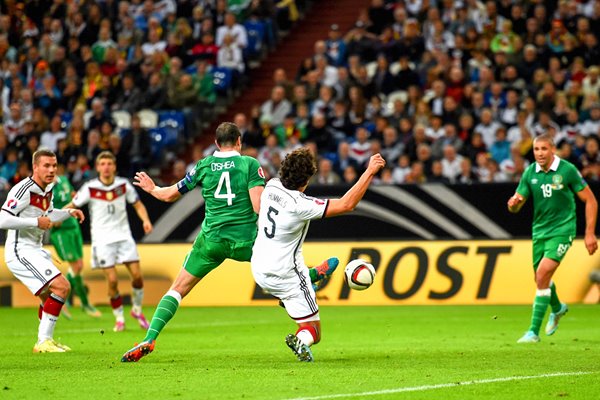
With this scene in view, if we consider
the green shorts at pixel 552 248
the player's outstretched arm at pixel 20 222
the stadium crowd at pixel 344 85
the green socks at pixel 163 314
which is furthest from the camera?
the stadium crowd at pixel 344 85

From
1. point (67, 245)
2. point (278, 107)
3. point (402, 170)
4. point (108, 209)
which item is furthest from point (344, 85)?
point (108, 209)

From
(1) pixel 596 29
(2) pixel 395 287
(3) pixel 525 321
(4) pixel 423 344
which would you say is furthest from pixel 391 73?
(4) pixel 423 344

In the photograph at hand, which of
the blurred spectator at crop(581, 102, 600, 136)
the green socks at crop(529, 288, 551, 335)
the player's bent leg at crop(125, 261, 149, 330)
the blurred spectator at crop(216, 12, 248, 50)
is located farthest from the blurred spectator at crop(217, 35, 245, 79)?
the green socks at crop(529, 288, 551, 335)

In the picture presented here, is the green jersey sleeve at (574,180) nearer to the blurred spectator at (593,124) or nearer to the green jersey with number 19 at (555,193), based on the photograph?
the green jersey with number 19 at (555,193)

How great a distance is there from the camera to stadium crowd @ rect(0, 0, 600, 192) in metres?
22.2

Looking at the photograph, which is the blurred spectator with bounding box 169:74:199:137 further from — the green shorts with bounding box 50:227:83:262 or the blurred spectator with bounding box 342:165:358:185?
the green shorts with bounding box 50:227:83:262

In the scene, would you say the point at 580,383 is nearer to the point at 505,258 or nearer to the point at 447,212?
the point at 505,258

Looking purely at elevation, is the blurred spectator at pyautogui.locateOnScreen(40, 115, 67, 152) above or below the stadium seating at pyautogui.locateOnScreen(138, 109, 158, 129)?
below

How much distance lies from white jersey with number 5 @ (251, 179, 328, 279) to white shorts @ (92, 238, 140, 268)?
18.6 ft

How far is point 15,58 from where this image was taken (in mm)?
28844

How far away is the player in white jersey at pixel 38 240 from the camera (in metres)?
12.0

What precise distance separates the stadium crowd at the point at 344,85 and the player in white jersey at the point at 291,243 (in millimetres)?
10921

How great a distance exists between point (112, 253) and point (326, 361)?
237 inches

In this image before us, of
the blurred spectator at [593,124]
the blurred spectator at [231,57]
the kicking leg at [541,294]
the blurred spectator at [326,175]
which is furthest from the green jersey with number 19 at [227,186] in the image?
the blurred spectator at [231,57]
